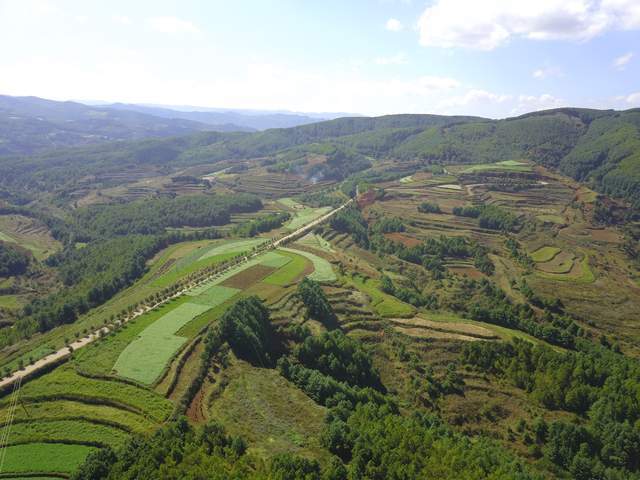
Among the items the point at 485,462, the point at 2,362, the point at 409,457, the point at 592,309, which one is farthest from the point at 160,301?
the point at 592,309

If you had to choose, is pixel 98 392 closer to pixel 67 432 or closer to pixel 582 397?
pixel 67 432

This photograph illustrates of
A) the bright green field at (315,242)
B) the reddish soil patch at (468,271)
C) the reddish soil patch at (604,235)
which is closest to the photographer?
the reddish soil patch at (468,271)

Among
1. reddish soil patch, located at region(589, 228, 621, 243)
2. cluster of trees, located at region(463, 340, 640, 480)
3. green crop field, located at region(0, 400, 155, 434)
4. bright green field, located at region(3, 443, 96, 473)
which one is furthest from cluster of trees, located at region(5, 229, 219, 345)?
reddish soil patch, located at region(589, 228, 621, 243)

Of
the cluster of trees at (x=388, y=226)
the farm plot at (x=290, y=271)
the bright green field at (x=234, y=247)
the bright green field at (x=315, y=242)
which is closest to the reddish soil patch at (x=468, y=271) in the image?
the cluster of trees at (x=388, y=226)

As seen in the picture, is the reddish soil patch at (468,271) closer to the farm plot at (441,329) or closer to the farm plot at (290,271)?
the farm plot at (441,329)

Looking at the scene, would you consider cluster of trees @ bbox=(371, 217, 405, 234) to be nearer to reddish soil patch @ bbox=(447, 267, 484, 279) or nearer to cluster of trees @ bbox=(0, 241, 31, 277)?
reddish soil patch @ bbox=(447, 267, 484, 279)

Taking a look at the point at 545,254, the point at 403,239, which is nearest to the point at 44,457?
the point at 403,239
